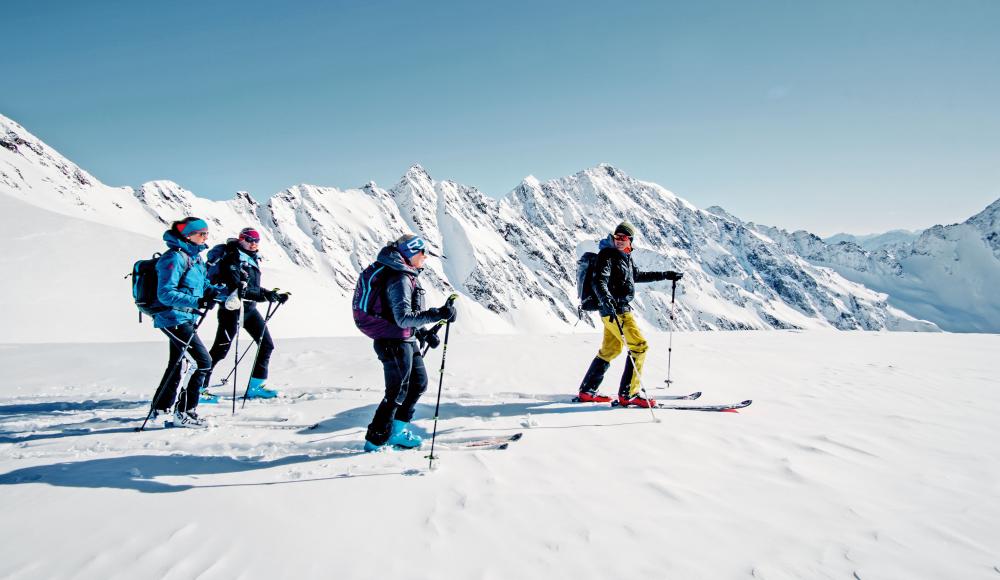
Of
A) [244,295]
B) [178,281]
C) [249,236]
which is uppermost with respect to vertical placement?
[249,236]

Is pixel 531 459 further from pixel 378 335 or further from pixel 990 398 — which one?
pixel 990 398

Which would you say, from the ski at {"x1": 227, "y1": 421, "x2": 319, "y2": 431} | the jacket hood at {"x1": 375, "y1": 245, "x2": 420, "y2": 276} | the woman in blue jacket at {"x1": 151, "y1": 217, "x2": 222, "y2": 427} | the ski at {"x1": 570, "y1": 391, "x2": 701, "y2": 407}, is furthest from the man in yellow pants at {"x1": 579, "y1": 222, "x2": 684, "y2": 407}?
the woman in blue jacket at {"x1": 151, "y1": 217, "x2": 222, "y2": 427}

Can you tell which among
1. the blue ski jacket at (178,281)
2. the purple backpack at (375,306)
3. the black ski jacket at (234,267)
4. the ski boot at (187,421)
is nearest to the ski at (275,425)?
the ski boot at (187,421)

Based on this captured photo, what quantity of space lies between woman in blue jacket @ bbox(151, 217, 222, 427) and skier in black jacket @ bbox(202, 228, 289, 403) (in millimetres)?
1447

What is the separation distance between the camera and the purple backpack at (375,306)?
5.39 meters

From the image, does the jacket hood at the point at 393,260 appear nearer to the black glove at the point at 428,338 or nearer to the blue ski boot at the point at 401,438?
the black glove at the point at 428,338

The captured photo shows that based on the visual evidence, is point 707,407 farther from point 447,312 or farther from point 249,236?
point 249,236

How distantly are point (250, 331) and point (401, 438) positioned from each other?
4785 millimetres

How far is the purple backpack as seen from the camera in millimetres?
5395

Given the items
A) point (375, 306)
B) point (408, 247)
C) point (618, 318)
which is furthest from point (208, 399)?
point (618, 318)

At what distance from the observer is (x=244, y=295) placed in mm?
8383

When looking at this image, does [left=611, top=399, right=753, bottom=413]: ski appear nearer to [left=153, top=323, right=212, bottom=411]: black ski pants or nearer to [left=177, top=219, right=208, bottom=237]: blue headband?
[left=153, top=323, right=212, bottom=411]: black ski pants

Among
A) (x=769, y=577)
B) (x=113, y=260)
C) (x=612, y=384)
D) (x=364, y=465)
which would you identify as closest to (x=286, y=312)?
(x=113, y=260)

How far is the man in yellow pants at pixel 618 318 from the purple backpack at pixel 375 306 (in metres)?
3.61
